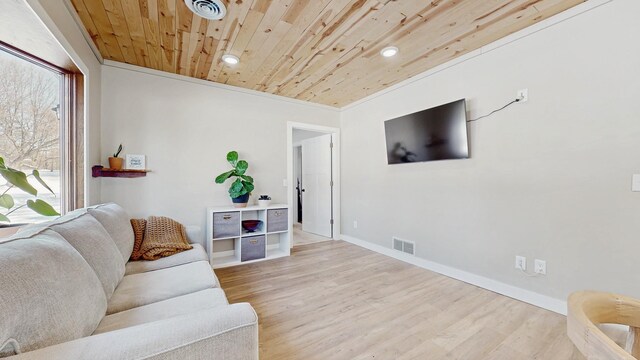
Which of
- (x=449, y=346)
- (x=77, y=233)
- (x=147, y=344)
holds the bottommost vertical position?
(x=449, y=346)

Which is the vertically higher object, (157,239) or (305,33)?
(305,33)

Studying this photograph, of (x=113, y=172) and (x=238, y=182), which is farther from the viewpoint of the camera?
(x=238, y=182)

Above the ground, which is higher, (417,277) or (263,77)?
(263,77)

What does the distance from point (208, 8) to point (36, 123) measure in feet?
5.05

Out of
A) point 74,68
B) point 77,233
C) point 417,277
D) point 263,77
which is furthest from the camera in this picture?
point 263,77

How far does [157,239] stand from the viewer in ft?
7.54

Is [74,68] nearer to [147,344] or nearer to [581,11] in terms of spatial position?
[147,344]

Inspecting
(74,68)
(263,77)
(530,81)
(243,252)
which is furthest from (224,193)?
(530,81)

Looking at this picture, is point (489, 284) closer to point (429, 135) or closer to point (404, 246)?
point (404, 246)

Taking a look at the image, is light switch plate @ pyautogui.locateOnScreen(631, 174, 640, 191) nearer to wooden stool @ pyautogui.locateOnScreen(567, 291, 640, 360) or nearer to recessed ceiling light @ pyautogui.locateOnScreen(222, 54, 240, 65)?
wooden stool @ pyautogui.locateOnScreen(567, 291, 640, 360)

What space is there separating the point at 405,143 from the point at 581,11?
1821 millimetres

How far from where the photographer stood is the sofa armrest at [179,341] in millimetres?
741

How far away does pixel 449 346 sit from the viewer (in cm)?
170

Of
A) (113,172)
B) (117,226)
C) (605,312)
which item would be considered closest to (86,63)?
(113,172)
